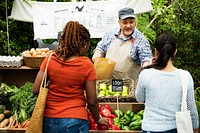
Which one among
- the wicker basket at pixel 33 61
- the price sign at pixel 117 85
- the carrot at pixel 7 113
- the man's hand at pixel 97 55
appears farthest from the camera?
the wicker basket at pixel 33 61

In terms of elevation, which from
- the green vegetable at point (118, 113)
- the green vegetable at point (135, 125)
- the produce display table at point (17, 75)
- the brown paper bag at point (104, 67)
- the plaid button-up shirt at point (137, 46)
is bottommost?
the green vegetable at point (135, 125)

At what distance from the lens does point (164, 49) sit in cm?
332

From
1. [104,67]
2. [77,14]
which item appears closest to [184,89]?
[104,67]

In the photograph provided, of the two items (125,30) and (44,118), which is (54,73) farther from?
(125,30)

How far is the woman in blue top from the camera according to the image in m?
3.29

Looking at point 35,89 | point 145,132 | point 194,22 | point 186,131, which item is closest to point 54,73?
point 35,89

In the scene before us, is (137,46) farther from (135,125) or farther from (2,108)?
(2,108)

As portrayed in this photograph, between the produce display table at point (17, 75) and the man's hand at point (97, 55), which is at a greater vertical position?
the man's hand at point (97, 55)

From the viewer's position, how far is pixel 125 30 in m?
5.11

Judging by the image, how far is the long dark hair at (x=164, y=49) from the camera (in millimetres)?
3318

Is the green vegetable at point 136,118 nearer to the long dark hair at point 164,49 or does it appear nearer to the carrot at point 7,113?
the long dark hair at point 164,49

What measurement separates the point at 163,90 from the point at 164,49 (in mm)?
334

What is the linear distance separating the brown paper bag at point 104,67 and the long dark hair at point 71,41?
5.04 feet

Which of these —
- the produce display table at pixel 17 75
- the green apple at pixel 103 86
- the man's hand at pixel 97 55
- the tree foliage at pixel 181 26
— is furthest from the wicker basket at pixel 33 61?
the tree foliage at pixel 181 26
